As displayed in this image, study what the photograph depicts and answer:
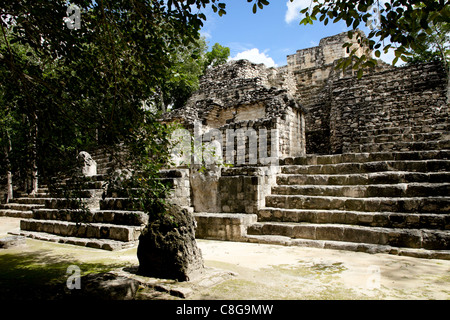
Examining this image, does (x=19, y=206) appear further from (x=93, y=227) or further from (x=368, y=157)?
(x=368, y=157)

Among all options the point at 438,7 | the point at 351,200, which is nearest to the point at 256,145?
the point at 351,200

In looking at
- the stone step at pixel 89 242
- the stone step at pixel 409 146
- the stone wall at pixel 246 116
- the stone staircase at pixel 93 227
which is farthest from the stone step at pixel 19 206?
the stone step at pixel 409 146

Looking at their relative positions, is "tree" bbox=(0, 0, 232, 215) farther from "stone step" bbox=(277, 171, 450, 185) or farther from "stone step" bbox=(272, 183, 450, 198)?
"stone step" bbox=(277, 171, 450, 185)

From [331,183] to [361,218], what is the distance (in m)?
1.54

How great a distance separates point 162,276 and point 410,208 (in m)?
4.82

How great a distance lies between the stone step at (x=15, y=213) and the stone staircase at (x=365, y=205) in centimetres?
1162

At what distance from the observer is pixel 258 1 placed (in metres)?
3.11

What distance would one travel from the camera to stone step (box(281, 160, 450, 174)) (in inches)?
257

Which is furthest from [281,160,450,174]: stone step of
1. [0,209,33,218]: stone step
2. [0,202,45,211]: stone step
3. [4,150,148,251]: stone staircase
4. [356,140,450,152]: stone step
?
[0,202,45,211]: stone step

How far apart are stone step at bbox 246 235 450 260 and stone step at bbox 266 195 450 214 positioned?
108 cm

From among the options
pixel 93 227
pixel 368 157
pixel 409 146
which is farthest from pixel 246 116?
pixel 93 227

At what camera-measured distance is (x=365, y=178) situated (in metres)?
6.66
